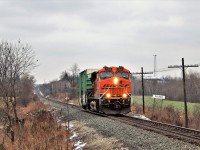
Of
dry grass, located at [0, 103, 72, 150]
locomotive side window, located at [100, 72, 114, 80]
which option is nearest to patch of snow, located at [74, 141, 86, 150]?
dry grass, located at [0, 103, 72, 150]

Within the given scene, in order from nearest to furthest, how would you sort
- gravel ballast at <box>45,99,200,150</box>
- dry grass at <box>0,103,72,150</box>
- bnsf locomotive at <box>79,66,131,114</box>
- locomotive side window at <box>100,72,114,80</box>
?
1. gravel ballast at <box>45,99,200,150</box>
2. dry grass at <box>0,103,72,150</box>
3. bnsf locomotive at <box>79,66,131,114</box>
4. locomotive side window at <box>100,72,114,80</box>

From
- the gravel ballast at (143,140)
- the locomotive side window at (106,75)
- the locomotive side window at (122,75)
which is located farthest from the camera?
the locomotive side window at (122,75)

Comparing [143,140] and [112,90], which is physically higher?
[112,90]

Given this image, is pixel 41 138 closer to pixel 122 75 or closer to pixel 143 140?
Result: pixel 143 140

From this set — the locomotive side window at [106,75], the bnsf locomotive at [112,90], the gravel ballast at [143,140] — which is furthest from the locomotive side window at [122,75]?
the gravel ballast at [143,140]

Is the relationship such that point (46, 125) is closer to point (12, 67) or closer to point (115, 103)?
point (12, 67)

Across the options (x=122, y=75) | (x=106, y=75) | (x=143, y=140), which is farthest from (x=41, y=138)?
(x=122, y=75)

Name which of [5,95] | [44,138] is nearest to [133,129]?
[44,138]

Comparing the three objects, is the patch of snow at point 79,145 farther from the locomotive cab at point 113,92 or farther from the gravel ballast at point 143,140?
the locomotive cab at point 113,92

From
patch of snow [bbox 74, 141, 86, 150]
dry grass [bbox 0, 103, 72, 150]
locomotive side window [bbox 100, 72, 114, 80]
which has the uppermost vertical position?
locomotive side window [bbox 100, 72, 114, 80]

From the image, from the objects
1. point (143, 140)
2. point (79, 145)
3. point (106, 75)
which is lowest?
point (79, 145)

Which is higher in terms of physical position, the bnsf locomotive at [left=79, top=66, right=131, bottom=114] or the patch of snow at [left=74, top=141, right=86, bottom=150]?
the bnsf locomotive at [left=79, top=66, right=131, bottom=114]

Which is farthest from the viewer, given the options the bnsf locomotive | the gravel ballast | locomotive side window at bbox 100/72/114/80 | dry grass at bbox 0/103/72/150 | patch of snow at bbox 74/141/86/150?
locomotive side window at bbox 100/72/114/80

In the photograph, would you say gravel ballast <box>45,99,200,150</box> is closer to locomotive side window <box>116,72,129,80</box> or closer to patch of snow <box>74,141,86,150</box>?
patch of snow <box>74,141,86,150</box>
